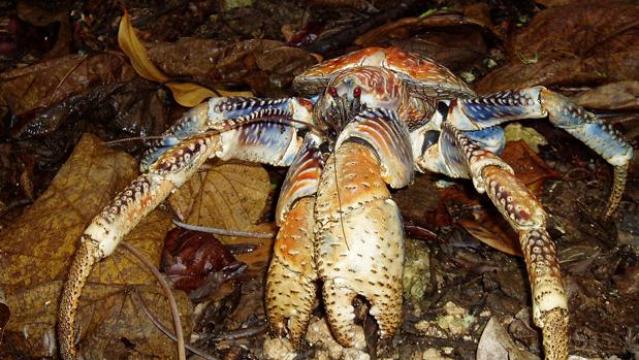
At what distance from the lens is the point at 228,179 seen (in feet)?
10.2

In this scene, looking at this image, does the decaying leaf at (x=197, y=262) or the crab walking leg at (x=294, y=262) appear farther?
the decaying leaf at (x=197, y=262)

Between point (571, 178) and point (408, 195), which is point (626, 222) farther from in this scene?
point (408, 195)

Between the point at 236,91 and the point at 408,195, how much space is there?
1317 mm

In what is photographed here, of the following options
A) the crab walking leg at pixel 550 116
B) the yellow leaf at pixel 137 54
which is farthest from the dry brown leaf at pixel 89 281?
the crab walking leg at pixel 550 116

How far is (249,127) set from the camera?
272 cm

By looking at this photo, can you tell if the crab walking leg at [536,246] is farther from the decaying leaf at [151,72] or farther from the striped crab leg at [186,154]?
the decaying leaf at [151,72]

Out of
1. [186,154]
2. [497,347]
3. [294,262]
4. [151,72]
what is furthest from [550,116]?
[151,72]

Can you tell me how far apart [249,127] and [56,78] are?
171 cm

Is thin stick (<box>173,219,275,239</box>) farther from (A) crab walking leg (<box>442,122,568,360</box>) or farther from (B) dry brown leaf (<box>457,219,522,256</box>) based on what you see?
(A) crab walking leg (<box>442,122,568,360</box>)

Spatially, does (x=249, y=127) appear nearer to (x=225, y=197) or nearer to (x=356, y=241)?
(x=225, y=197)

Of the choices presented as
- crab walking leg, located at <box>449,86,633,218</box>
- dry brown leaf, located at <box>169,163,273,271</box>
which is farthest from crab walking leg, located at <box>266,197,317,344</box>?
crab walking leg, located at <box>449,86,633,218</box>

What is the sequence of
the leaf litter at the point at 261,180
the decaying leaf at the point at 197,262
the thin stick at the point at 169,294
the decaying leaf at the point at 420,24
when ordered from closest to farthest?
the thin stick at the point at 169,294 → the leaf litter at the point at 261,180 → the decaying leaf at the point at 197,262 → the decaying leaf at the point at 420,24

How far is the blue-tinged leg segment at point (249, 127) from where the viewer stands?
8.77 ft

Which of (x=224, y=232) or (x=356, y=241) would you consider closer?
(x=356, y=241)
